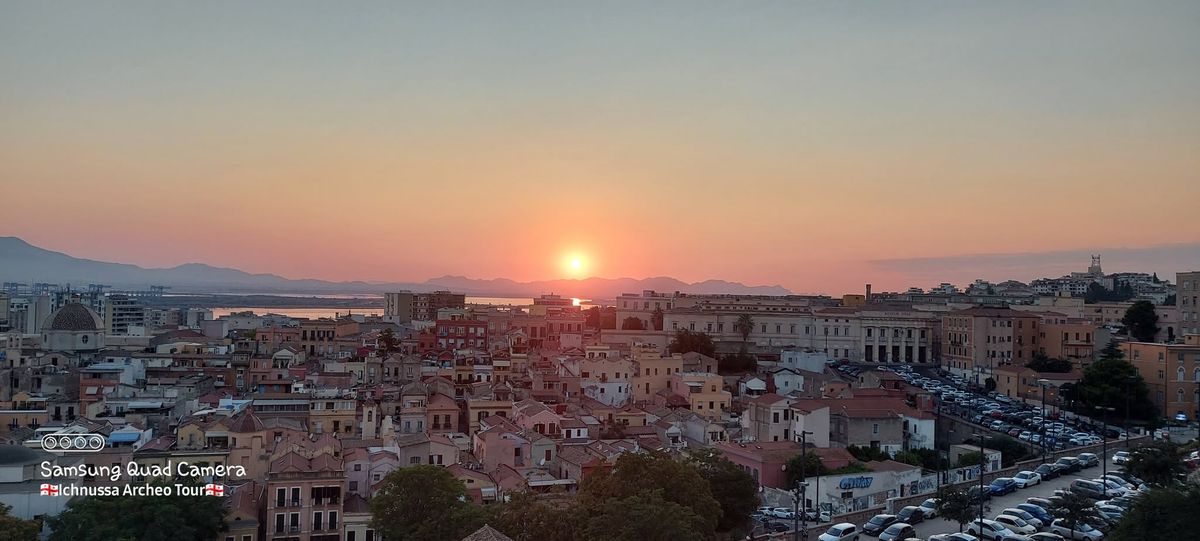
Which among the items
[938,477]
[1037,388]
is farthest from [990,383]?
[938,477]

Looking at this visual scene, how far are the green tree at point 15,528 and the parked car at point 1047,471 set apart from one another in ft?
77.3

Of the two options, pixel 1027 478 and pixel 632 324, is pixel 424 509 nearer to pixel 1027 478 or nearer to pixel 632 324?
pixel 1027 478

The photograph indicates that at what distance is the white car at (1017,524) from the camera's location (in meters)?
18.1

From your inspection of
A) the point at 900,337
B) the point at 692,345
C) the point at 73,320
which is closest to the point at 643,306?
the point at 692,345

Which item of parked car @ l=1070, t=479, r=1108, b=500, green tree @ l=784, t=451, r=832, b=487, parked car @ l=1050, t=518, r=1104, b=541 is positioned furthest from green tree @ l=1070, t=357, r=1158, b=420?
parked car @ l=1050, t=518, r=1104, b=541

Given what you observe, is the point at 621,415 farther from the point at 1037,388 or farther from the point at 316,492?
the point at 1037,388

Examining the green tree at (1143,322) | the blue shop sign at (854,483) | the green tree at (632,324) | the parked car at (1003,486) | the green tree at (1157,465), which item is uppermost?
the green tree at (1143,322)

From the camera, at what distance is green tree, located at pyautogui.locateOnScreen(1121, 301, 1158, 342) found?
156ft

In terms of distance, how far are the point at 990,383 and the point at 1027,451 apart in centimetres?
1458

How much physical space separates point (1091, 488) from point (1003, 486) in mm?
1949

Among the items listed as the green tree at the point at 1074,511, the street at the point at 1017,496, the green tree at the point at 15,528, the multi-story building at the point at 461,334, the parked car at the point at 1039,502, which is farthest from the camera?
the multi-story building at the point at 461,334

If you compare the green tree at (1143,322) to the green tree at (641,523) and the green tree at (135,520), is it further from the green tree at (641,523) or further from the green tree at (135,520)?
the green tree at (135,520)

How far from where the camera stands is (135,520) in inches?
688

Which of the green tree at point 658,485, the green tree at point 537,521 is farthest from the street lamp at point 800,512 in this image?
the green tree at point 537,521
